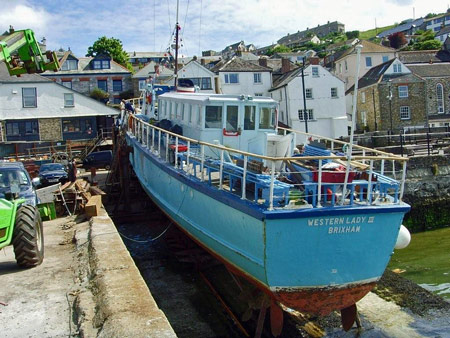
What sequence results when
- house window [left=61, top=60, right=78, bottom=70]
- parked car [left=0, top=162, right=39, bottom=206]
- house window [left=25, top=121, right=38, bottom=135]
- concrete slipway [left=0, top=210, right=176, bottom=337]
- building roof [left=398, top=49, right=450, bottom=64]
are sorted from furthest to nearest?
building roof [left=398, top=49, right=450, bottom=64] < house window [left=61, top=60, right=78, bottom=70] < house window [left=25, top=121, right=38, bottom=135] < parked car [left=0, top=162, right=39, bottom=206] < concrete slipway [left=0, top=210, right=176, bottom=337]

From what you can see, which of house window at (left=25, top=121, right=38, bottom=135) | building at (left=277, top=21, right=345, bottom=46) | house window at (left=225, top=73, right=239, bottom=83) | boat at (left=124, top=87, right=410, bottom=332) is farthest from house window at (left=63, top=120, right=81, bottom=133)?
building at (left=277, top=21, right=345, bottom=46)

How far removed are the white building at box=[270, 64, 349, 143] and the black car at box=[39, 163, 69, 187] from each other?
24.2 metres

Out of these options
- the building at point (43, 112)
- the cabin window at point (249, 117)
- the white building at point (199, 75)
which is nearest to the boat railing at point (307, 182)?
the cabin window at point (249, 117)

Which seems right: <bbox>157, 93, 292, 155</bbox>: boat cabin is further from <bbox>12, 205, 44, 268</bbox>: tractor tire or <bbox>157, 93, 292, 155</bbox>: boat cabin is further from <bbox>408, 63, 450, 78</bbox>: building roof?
<bbox>408, 63, 450, 78</bbox>: building roof

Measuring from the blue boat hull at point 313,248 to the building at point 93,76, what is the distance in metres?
42.9

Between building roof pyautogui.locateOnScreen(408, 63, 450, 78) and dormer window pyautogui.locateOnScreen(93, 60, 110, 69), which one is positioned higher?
dormer window pyautogui.locateOnScreen(93, 60, 110, 69)

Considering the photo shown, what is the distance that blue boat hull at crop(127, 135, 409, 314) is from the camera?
25.5 feet

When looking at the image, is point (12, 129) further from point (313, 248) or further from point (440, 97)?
point (440, 97)

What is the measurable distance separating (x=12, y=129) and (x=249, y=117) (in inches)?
1175

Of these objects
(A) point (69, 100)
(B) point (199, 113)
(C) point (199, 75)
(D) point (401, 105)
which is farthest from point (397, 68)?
(B) point (199, 113)

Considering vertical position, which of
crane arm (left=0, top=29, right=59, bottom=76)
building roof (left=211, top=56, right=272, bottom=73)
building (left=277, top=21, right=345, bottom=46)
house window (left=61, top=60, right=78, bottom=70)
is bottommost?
crane arm (left=0, top=29, right=59, bottom=76)

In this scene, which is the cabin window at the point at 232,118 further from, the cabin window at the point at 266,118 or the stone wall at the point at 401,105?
the stone wall at the point at 401,105

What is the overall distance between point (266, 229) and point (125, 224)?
1059 cm

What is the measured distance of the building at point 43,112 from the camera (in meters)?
36.5
